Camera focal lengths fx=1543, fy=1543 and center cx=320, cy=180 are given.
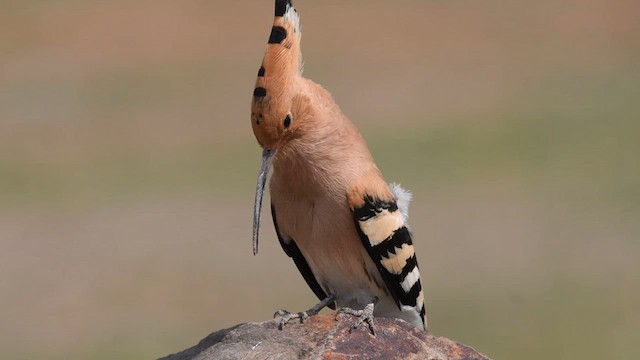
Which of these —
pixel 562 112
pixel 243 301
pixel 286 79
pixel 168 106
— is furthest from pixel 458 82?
pixel 286 79

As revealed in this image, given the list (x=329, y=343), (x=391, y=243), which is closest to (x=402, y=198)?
(x=391, y=243)

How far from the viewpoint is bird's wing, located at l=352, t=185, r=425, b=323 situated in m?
4.96

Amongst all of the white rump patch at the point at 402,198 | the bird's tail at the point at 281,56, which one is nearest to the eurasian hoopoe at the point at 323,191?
the bird's tail at the point at 281,56

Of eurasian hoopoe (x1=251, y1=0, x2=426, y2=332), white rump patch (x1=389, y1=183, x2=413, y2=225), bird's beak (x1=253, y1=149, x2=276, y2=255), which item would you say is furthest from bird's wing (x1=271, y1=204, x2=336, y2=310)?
white rump patch (x1=389, y1=183, x2=413, y2=225)

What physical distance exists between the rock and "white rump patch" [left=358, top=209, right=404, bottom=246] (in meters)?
0.42

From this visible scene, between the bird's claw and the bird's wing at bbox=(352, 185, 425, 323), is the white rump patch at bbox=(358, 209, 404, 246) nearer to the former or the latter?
the bird's wing at bbox=(352, 185, 425, 323)

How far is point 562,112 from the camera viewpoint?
15305 mm

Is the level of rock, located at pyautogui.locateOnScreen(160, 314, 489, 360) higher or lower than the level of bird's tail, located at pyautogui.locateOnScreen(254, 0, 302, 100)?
lower

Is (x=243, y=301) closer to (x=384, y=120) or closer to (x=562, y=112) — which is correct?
(x=384, y=120)

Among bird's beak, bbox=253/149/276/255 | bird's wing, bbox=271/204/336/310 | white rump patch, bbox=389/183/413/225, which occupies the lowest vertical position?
bird's wing, bbox=271/204/336/310

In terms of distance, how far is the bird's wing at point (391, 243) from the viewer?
496 centimetres

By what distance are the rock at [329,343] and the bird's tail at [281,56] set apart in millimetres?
714

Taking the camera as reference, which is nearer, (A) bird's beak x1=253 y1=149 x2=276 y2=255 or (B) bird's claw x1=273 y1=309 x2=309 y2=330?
(B) bird's claw x1=273 y1=309 x2=309 y2=330

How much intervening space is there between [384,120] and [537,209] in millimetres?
2788
